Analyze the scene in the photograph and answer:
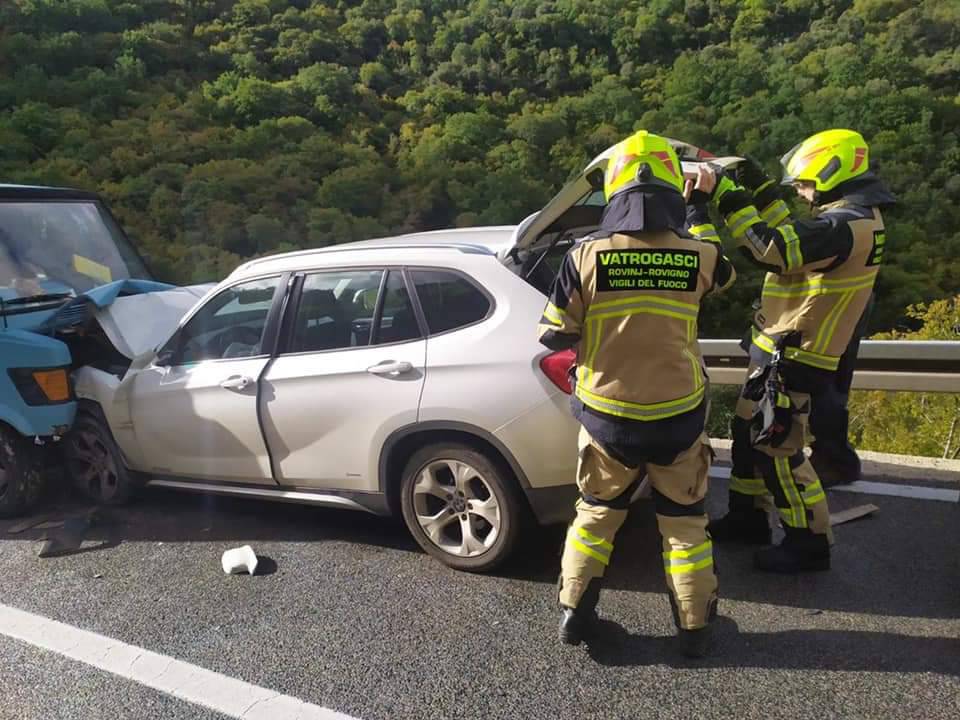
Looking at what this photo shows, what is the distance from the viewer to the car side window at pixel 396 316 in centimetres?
359

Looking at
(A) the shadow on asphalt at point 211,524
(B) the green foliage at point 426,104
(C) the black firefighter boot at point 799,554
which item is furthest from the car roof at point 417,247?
(B) the green foliage at point 426,104

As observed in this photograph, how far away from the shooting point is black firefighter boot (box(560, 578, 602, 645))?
288 cm

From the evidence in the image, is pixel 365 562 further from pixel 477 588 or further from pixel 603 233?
pixel 603 233

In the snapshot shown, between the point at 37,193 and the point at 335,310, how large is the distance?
113 inches

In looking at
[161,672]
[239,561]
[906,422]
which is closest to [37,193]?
[239,561]

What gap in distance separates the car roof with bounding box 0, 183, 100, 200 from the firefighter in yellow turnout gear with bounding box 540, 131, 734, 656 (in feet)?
13.6

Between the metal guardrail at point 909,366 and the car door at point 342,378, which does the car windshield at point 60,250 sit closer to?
the car door at point 342,378

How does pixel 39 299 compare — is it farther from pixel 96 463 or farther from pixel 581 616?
pixel 581 616

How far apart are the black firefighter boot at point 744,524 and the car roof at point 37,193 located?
15.6 ft

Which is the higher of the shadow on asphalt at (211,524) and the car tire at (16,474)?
the car tire at (16,474)

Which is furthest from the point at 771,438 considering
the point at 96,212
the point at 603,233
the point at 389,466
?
the point at 96,212

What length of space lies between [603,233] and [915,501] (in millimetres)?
2713

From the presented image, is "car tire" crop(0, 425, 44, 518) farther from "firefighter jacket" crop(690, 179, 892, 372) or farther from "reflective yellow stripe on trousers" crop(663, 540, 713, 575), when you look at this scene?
"firefighter jacket" crop(690, 179, 892, 372)

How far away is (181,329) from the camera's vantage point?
4.32 metres
